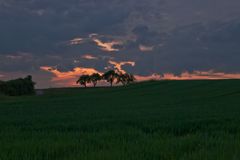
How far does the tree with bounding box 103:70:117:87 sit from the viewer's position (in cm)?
11844

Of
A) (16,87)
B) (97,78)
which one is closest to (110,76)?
(97,78)

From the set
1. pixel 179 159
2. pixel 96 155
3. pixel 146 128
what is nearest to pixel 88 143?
Result: pixel 96 155

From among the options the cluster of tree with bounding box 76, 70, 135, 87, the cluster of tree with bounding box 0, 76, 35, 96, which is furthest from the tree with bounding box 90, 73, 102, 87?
the cluster of tree with bounding box 0, 76, 35, 96

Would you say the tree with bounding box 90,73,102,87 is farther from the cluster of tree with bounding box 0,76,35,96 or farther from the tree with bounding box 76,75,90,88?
the cluster of tree with bounding box 0,76,35,96

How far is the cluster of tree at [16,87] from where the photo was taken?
253 ft

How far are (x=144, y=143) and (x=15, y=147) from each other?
9.34ft

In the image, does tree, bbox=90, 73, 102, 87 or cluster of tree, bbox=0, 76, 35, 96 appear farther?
tree, bbox=90, 73, 102, 87

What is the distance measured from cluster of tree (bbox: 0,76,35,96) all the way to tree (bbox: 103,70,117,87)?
41.2 metres

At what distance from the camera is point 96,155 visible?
7.07 metres

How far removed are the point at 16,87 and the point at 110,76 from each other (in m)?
44.9

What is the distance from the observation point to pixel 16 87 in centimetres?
7788

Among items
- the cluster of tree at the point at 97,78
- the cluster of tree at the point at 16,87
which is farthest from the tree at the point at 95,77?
the cluster of tree at the point at 16,87

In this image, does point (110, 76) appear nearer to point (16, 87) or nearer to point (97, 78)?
point (97, 78)

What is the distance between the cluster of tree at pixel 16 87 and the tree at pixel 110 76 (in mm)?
41237
